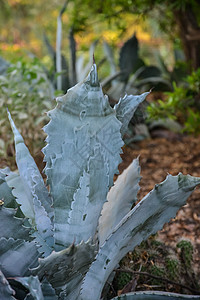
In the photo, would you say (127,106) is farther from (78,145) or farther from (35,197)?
(35,197)

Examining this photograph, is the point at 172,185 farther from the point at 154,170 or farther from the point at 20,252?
the point at 154,170

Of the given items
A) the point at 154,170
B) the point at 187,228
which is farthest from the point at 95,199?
the point at 154,170

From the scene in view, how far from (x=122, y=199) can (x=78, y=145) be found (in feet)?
1.19

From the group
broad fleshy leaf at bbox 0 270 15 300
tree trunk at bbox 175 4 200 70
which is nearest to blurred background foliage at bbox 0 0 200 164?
tree trunk at bbox 175 4 200 70

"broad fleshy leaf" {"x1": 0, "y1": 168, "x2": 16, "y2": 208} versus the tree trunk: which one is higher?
the tree trunk

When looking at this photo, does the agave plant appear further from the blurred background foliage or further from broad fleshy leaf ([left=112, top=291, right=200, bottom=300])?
the blurred background foliage

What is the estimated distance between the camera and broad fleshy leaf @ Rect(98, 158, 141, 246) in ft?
3.90

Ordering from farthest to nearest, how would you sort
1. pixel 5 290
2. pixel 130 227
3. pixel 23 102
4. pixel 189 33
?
pixel 189 33
pixel 23 102
pixel 130 227
pixel 5 290

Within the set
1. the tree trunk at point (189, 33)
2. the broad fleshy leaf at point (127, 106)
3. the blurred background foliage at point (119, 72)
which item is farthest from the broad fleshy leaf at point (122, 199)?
the tree trunk at point (189, 33)

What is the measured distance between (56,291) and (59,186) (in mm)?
273

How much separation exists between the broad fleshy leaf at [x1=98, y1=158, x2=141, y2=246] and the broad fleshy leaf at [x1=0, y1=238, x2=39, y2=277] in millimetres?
295

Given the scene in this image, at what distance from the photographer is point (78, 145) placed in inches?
36.2

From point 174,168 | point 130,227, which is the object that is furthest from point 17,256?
point 174,168

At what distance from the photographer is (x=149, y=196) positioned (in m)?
0.99
